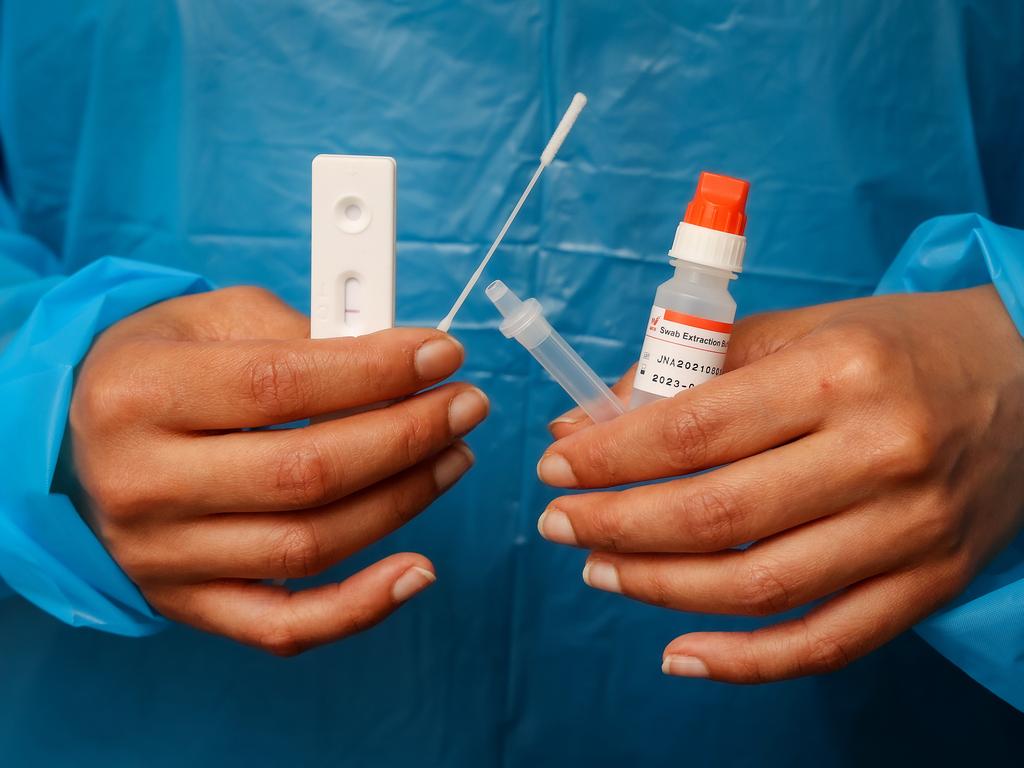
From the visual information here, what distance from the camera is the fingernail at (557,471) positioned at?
22.0 inches

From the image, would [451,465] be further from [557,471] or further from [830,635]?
[830,635]

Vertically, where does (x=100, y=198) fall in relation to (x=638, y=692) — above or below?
above

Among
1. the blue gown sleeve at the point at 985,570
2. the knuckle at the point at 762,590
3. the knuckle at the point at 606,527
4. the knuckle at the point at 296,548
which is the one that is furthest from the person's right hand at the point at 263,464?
the blue gown sleeve at the point at 985,570

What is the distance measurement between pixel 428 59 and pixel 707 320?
16.7 inches

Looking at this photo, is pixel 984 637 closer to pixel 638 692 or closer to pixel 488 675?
pixel 638 692

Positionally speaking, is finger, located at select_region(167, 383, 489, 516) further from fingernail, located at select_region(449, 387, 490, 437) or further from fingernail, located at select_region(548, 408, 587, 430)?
fingernail, located at select_region(548, 408, 587, 430)

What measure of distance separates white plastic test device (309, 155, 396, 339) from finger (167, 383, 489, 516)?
0.07 m

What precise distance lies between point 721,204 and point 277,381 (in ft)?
1.06

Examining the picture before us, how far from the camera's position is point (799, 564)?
0.50 metres

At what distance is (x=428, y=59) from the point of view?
76 cm

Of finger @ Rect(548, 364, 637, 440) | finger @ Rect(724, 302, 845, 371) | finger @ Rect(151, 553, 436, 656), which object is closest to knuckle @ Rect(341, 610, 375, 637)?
finger @ Rect(151, 553, 436, 656)

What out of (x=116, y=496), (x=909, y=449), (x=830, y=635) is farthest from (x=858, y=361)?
(x=116, y=496)

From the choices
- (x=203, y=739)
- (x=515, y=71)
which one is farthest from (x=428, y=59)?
(x=203, y=739)

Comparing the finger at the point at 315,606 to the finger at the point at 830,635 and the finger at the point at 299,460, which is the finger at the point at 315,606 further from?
the finger at the point at 830,635
